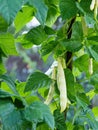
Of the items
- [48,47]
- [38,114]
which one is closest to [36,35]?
[48,47]

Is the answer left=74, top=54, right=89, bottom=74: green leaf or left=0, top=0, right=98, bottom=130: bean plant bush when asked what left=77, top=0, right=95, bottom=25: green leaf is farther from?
left=74, top=54, right=89, bottom=74: green leaf

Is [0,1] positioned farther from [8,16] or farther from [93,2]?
[93,2]

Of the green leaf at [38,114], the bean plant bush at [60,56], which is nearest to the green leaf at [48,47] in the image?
the bean plant bush at [60,56]

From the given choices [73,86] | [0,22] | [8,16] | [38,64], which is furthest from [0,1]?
[38,64]

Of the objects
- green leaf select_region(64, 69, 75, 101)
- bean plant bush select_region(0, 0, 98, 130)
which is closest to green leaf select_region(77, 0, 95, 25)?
bean plant bush select_region(0, 0, 98, 130)

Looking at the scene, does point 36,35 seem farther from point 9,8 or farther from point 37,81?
point 9,8
